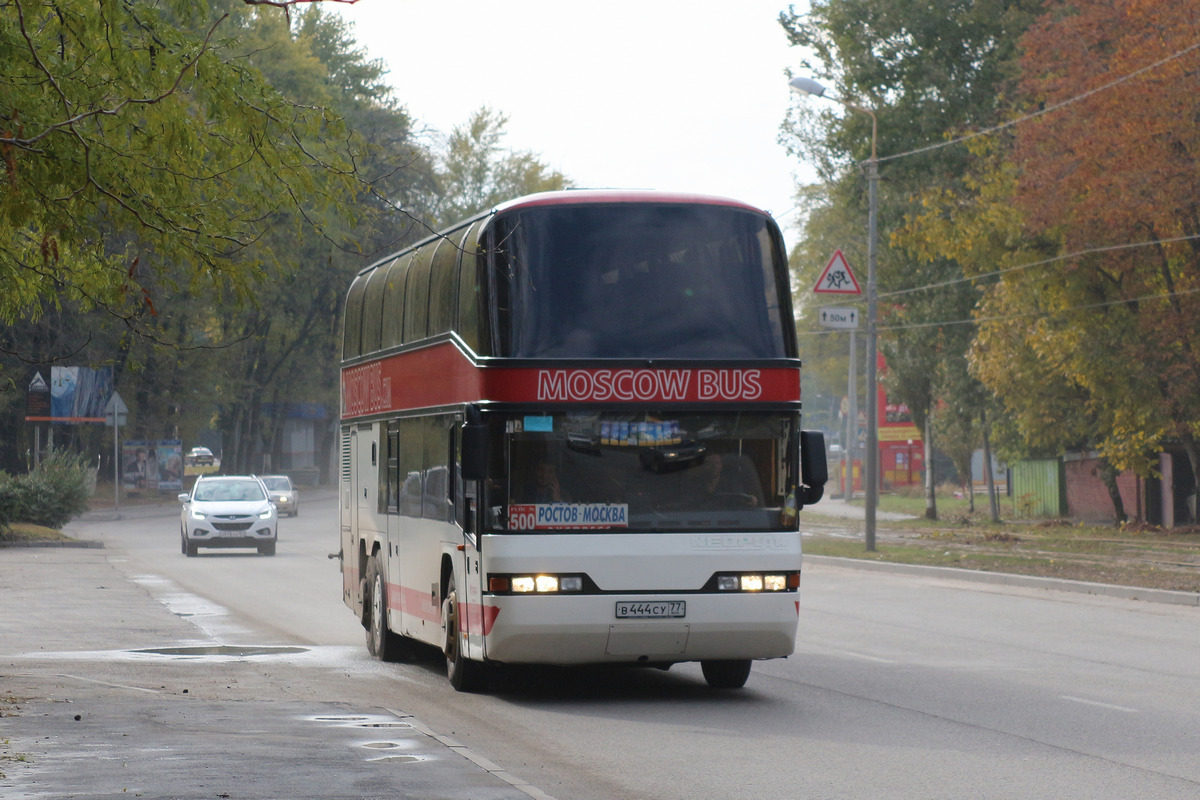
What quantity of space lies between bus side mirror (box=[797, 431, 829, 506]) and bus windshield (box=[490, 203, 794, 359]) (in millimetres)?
685

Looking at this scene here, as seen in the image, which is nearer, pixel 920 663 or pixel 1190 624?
pixel 920 663

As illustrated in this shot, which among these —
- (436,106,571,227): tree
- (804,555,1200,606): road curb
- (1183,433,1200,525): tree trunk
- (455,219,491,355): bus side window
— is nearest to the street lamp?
(804,555,1200,606): road curb

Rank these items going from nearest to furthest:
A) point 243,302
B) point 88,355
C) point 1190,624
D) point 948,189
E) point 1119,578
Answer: point 243,302, point 1190,624, point 1119,578, point 948,189, point 88,355

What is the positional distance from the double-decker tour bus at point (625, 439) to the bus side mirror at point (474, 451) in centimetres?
1

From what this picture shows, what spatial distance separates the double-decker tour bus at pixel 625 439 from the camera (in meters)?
11.6

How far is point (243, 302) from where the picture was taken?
8.89 m

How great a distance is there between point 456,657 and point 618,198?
3.71 meters

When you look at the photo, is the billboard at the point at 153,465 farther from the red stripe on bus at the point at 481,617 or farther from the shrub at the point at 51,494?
the red stripe on bus at the point at 481,617

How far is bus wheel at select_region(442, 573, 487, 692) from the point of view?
41.1ft

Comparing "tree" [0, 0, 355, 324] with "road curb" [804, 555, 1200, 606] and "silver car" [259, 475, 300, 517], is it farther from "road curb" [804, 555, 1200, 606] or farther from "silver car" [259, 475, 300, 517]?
"silver car" [259, 475, 300, 517]

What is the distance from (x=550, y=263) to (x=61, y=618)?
390 inches

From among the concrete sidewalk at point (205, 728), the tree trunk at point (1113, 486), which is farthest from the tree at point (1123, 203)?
the concrete sidewalk at point (205, 728)

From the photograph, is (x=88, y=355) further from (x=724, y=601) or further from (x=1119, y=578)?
(x=724, y=601)

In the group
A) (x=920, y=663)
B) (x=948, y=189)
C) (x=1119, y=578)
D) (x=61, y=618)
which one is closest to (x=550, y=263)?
(x=920, y=663)
